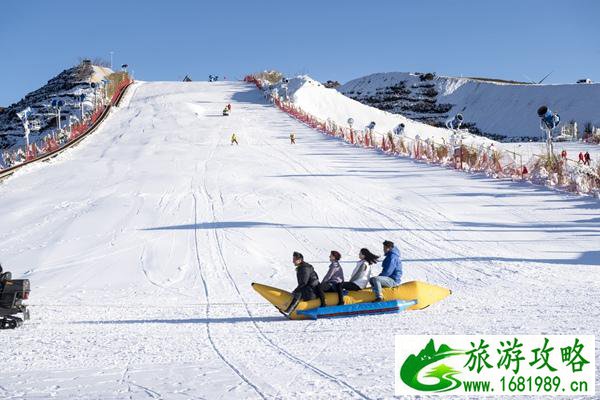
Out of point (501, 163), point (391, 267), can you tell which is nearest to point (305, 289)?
point (391, 267)

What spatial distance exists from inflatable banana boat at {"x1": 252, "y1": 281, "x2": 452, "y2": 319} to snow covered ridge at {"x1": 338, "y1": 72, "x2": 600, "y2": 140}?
151 feet

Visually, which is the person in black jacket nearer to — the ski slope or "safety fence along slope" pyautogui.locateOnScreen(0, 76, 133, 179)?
the ski slope

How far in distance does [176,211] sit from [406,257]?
7866 mm

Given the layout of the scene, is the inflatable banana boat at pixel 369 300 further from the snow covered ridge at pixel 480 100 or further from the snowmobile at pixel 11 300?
the snow covered ridge at pixel 480 100

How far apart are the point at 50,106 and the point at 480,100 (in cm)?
4148

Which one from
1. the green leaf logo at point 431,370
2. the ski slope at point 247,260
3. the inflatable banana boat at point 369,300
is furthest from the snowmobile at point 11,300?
the green leaf logo at point 431,370

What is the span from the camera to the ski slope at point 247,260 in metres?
7.00

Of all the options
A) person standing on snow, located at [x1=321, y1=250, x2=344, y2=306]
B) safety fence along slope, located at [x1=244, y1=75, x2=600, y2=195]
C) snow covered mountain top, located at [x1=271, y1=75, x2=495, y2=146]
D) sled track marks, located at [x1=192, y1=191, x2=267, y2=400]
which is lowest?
sled track marks, located at [x1=192, y1=191, x2=267, y2=400]

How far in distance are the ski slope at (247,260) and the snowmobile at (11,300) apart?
0.27 m

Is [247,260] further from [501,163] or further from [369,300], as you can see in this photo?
[501,163]

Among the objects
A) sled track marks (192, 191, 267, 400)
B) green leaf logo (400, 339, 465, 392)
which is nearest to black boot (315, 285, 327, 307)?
sled track marks (192, 191, 267, 400)

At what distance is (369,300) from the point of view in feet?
32.9

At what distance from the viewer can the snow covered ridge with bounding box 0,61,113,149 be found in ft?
155

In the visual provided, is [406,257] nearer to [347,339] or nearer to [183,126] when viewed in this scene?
[347,339]
